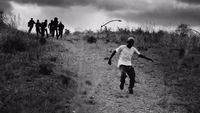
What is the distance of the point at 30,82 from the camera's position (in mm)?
10672

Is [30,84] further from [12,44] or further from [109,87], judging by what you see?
[12,44]

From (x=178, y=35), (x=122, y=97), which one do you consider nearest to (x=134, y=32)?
(x=178, y=35)

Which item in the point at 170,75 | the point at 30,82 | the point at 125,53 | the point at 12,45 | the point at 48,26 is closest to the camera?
the point at 125,53

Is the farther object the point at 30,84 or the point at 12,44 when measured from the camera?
the point at 12,44

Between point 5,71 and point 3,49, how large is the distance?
10.5 feet

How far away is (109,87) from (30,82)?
3.05 m

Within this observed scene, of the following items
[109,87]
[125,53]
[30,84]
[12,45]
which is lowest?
[109,87]

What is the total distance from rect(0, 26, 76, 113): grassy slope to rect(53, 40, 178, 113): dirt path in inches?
22.5

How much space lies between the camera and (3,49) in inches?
555

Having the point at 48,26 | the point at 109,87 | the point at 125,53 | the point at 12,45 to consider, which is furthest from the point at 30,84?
the point at 48,26

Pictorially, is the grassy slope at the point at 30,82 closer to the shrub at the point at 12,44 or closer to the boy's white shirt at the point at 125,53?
the shrub at the point at 12,44

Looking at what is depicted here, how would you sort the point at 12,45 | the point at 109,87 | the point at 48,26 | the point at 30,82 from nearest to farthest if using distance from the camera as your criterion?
the point at 30,82, the point at 109,87, the point at 12,45, the point at 48,26

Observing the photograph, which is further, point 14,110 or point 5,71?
point 5,71

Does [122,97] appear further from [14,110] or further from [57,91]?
[14,110]
